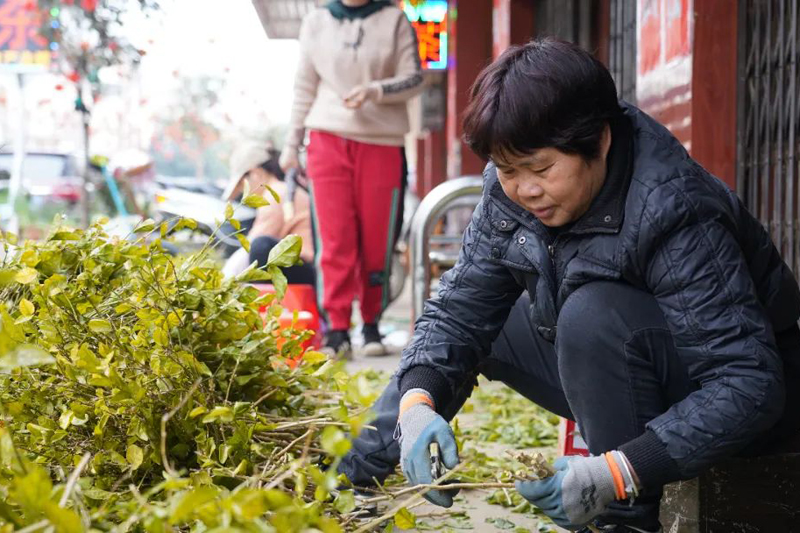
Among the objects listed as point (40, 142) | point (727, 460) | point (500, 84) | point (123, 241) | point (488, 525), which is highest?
point (500, 84)

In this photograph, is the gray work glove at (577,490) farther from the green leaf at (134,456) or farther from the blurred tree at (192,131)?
the blurred tree at (192,131)

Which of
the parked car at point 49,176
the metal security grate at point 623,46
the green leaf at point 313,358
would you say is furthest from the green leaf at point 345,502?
the parked car at point 49,176

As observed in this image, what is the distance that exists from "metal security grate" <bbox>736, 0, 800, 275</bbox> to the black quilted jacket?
179 cm

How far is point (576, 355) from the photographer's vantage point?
6.74 ft

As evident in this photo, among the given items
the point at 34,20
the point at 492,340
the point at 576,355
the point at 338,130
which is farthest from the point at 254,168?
the point at 34,20

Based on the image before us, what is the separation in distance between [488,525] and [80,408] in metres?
1.06

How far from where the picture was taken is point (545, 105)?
1956 millimetres

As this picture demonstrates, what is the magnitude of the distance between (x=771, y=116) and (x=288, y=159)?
2644 mm

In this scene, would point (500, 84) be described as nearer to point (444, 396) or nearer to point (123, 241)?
point (444, 396)

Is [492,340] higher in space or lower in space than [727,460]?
higher

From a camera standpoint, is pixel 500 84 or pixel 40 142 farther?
pixel 40 142

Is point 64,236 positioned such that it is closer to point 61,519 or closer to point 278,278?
point 278,278

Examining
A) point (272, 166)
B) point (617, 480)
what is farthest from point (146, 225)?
point (272, 166)

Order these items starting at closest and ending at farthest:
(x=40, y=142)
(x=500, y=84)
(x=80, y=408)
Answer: (x=500, y=84)
(x=80, y=408)
(x=40, y=142)
